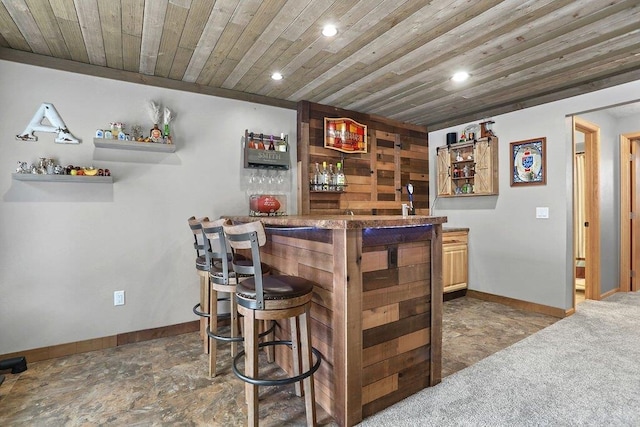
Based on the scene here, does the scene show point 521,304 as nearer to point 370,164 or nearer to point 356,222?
point 370,164

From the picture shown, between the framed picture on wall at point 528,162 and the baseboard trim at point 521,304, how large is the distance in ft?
4.72

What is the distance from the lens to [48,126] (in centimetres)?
265

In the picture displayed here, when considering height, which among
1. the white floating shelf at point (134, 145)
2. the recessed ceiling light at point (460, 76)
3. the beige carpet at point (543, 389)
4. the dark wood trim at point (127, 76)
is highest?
the recessed ceiling light at point (460, 76)

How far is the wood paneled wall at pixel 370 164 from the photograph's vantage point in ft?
12.6

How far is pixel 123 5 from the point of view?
2027 millimetres

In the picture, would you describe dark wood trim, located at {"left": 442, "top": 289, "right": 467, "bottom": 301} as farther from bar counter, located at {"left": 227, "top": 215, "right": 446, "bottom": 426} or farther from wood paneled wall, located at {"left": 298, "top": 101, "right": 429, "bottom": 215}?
bar counter, located at {"left": 227, "top": 215, "right": 446, "bottom": 426}

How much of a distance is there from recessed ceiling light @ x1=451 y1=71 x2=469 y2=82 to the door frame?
10.3 feet

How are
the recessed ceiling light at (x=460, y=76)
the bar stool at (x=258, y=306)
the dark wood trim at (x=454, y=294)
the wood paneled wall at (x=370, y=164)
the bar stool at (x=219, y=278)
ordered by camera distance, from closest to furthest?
the bar stool at (x=258, y=306) < the bar stool at (x=219, y=278) < the recessed ceiling light at (x=460, y=76) < the wood paneled wall at (x=370, y=164) < the dark wood trim at (x=454, y=294)

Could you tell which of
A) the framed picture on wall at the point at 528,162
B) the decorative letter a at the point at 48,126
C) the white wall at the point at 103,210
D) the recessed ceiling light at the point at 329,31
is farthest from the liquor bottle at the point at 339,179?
the decorative letter a at the point at 48,126

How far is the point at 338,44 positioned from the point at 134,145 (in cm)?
198

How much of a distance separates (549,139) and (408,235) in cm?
282

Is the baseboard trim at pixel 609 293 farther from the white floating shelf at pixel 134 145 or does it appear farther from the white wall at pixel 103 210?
the white floating shelf at pixel 134 145

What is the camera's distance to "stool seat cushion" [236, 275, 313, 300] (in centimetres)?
161

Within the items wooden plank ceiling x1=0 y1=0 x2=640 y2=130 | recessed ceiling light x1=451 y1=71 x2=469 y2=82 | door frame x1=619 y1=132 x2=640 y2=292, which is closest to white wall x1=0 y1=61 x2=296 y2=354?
wooden plank ceiling x1=0 y1=0 x2=640 y2=130
